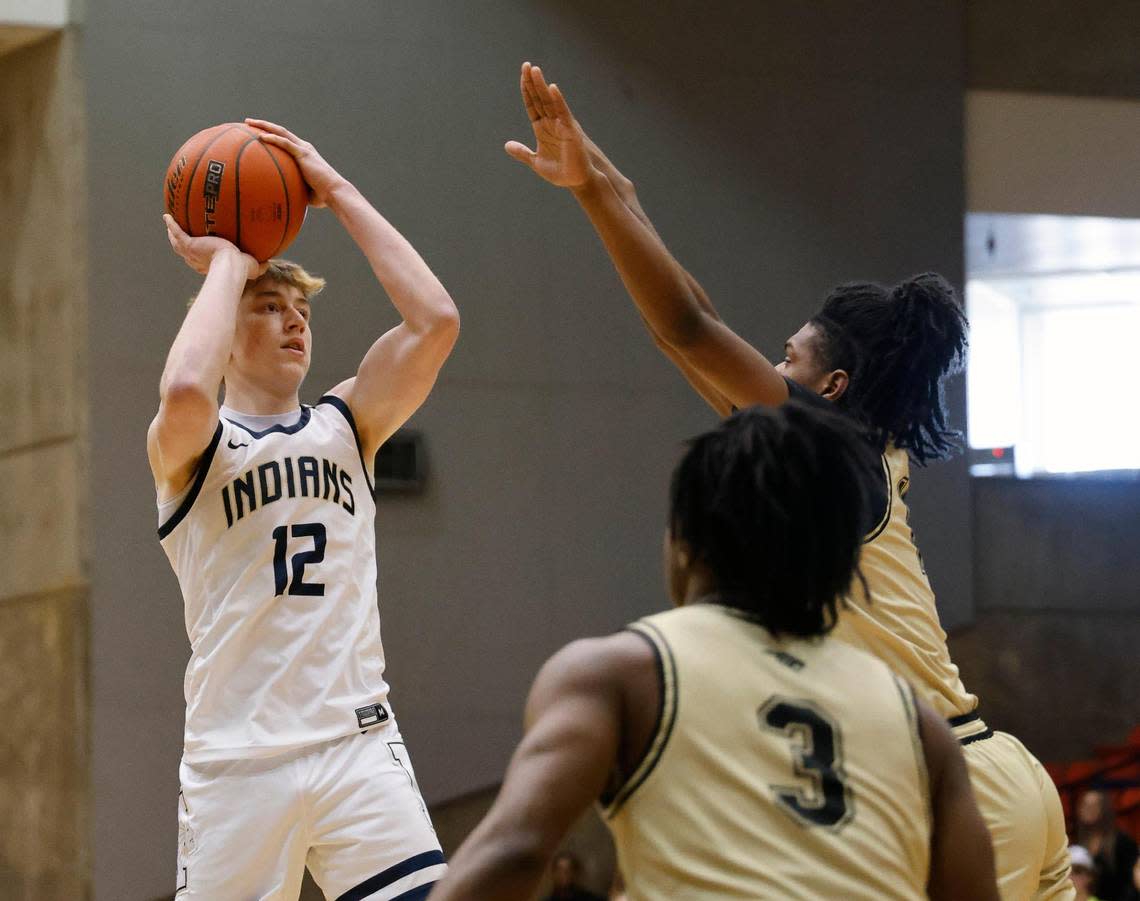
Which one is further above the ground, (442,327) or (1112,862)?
(442,327)

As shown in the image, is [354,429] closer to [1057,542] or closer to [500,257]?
[500,257]

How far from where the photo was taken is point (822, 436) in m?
2.18

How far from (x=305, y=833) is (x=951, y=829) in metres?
2.01

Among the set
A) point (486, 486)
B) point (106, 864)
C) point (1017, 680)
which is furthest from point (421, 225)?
point (1017, 680)

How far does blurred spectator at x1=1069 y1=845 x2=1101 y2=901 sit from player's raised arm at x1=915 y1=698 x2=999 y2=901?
6034mm

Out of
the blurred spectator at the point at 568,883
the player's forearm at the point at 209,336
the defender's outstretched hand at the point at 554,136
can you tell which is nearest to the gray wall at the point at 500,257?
the blurred spectator at the point at 568,883

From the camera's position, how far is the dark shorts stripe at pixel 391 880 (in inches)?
145

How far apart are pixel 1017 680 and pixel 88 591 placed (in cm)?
656

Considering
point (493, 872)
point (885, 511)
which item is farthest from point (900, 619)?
point (493, 872)

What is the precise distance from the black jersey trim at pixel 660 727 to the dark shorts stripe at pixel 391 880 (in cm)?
180

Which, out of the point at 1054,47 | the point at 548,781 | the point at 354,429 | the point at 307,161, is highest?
the point at 1054,47

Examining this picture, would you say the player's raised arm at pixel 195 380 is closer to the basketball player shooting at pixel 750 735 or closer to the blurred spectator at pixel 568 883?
the basketball player shooting at pixel 750 735

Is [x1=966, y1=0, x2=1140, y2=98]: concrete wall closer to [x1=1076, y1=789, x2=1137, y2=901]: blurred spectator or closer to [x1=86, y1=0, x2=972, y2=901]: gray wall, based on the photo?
[x1=86, y1=0, x2=972, y2=901]: gray wall

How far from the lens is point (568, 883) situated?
915cm
